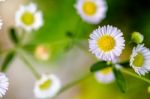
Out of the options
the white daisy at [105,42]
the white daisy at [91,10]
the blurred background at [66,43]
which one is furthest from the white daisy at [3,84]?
the blurred background at [66,43]

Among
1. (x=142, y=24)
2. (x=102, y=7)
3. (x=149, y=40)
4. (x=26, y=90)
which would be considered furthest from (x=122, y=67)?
(x=26, y=90)

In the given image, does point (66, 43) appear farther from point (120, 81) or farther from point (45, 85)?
point (120, 81)

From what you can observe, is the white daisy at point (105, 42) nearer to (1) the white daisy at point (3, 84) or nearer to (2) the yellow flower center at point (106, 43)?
(2) the yellow flower center at point (106, 43)

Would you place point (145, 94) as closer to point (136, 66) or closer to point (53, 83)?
point (53, 83)

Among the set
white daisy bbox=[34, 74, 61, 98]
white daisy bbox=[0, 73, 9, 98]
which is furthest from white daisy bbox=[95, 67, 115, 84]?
white daisy bbox=[0, 73, 9, 98]

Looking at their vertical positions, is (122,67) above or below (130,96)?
below

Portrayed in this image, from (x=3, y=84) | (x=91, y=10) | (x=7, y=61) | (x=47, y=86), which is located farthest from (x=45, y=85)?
(x=3, y=84)
